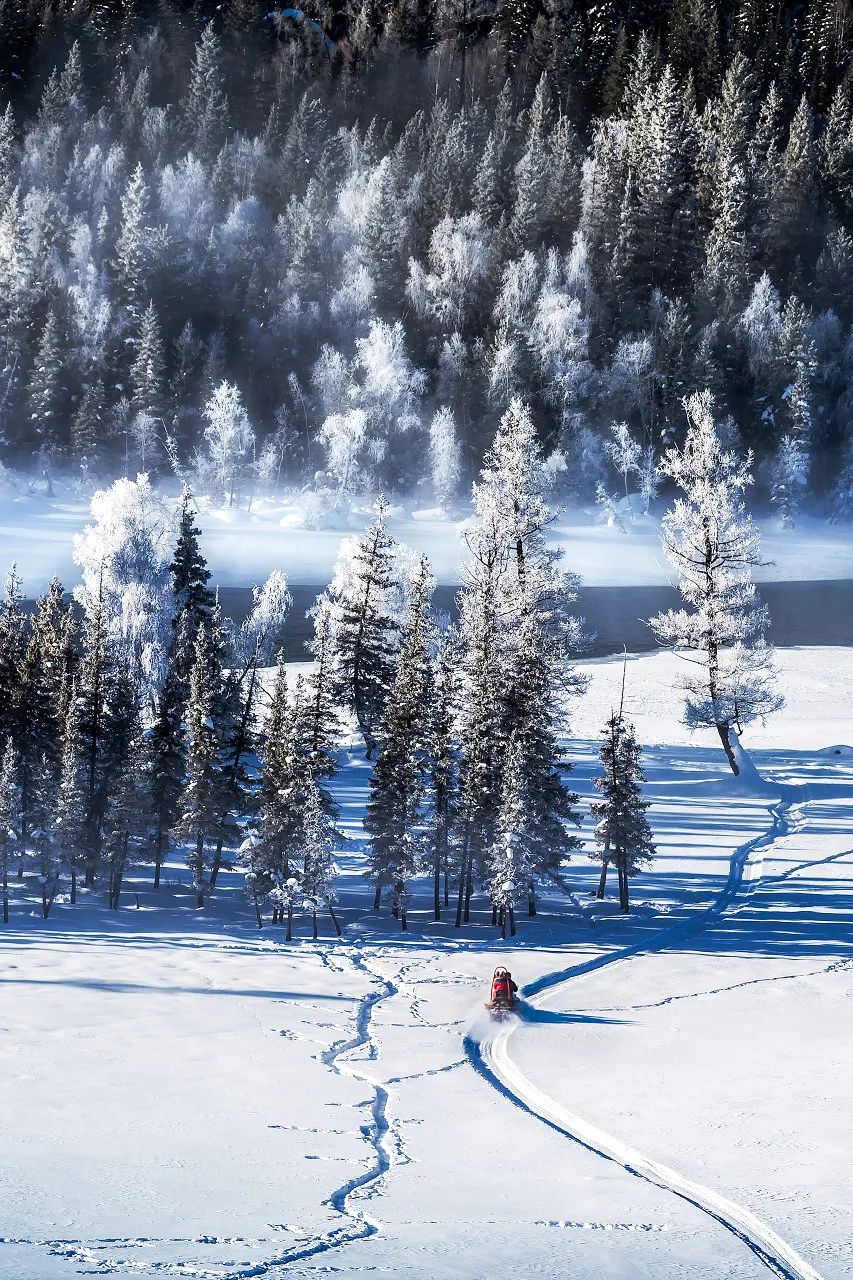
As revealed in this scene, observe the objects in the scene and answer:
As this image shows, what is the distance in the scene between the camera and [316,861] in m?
36.7

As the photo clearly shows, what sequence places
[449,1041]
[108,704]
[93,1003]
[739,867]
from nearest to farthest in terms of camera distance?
[449,1041] → [93,1003] → [739,867] → [108,704]

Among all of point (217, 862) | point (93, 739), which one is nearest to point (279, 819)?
point (217, 862)

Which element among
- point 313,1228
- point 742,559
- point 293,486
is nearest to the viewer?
point 313,1228

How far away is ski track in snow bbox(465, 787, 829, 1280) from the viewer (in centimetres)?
1587

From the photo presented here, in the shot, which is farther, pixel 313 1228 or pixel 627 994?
pixel 627 994

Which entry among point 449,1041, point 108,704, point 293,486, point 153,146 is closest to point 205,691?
point 108,704

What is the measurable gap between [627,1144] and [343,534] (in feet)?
319

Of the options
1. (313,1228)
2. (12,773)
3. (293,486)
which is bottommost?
(313,1228)

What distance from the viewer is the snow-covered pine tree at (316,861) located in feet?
→ 120

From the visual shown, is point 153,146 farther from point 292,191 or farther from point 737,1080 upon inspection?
point 737,1080

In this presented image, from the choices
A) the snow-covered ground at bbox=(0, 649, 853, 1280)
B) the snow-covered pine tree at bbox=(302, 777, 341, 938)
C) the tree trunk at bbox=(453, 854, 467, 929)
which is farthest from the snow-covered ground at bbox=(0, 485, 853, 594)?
the snow-covered pine tree at bbox=(302, 777, 341, 938)

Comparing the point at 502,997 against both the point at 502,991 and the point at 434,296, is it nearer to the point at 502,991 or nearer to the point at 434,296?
the point at 502,991

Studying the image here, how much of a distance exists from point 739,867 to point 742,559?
17.0 metres

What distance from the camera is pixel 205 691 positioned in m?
41.2
